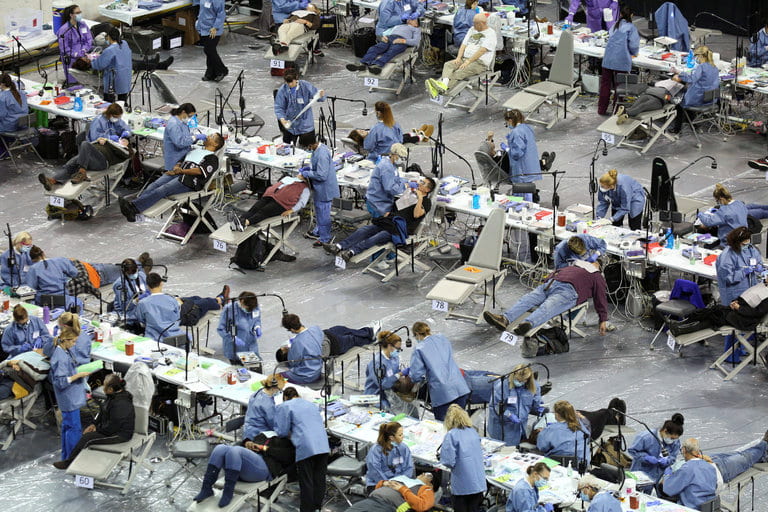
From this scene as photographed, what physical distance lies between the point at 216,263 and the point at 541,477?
247 inches

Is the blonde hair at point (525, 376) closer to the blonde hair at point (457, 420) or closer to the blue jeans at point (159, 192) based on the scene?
the blonde hair at point (457, 420)

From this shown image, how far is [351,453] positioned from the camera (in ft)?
42.2

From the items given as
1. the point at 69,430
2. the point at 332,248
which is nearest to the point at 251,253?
the point at 332,248

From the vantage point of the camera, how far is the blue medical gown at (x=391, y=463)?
11750 mm

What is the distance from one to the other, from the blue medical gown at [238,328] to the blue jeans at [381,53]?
7.31m

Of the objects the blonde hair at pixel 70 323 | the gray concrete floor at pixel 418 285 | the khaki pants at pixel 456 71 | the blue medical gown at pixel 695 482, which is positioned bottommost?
the gray concrete floor at pixel 418 285

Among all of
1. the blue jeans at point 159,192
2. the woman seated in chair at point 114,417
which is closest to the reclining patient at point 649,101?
the blue jeans at point 159,192

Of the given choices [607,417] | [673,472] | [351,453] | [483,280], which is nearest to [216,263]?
[483,280]

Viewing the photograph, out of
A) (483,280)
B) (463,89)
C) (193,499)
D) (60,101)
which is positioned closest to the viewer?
(193,499)

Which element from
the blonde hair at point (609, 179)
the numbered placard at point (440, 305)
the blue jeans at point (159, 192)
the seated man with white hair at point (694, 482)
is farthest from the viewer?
the blue jeans at point (159, 192)

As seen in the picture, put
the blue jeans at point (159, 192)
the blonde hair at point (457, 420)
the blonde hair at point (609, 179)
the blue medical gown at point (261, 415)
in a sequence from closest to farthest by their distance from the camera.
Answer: the blonde hair at point (457, 420) → the blue medical gown at point (261, 415) → the blonde hair at point (609, 179) → the blue jeans at point (159, 192)

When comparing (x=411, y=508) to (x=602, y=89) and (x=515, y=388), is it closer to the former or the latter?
(x=515, y=388)

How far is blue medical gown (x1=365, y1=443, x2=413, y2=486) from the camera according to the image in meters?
11.8

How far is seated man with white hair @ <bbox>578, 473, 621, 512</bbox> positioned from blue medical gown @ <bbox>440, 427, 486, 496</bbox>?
0.78 meters
